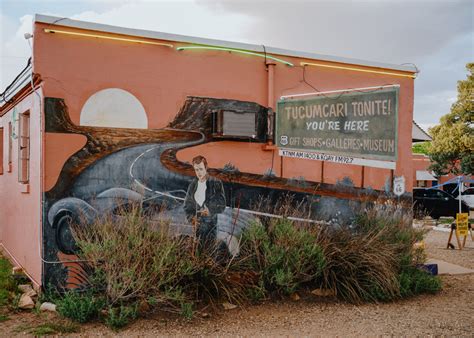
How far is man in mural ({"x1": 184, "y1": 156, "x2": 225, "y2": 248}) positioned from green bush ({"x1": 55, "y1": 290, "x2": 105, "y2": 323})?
6.49 ft

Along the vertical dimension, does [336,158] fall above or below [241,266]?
above

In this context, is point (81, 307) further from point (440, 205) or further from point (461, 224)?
point (440, 205)

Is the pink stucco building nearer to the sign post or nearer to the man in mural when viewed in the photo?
the sign post

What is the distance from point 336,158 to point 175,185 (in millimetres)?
2617

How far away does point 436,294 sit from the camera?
792 centimetres

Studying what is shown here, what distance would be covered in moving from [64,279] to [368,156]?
4835mm

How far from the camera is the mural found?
22.5 feet

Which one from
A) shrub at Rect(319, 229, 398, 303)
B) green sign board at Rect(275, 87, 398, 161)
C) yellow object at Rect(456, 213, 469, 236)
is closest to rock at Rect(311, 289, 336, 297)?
shrub at Rect(319, 229, 398, 303)

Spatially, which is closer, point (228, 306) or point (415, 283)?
point (228, 306)

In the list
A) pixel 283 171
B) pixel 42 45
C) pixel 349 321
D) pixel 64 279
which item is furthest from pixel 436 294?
pixel 42 45

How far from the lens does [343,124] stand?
7996 mm

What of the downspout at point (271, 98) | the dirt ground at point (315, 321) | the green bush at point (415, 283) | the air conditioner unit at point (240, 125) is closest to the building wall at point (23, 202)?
the dirt ground at point (315, 321)

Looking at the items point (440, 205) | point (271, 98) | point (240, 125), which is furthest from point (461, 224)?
point (440, 205)

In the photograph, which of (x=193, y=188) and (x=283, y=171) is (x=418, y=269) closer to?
(x=283, y=171)
